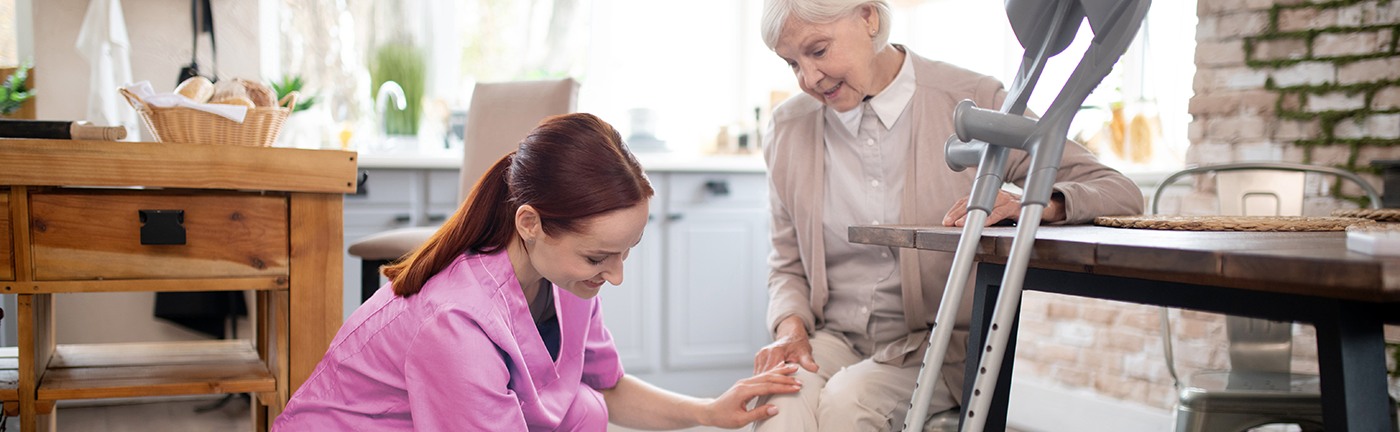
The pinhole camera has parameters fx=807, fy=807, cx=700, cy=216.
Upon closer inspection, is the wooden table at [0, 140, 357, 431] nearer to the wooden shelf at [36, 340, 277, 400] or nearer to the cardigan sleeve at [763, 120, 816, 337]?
the wooden shelf at [36, 340, 277, 400]

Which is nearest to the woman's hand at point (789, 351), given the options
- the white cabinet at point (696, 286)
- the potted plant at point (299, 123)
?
the white cabinet at point (696, 286)

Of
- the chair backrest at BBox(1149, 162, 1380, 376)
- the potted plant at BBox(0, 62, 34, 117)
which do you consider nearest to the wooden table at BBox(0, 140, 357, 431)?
the potted plant at BBox(0, 62, 34, 117)

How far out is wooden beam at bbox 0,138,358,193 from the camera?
1.18m

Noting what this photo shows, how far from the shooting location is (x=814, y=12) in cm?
127

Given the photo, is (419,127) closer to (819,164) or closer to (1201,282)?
(819,164)

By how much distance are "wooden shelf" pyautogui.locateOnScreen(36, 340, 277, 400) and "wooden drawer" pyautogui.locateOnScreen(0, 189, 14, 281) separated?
0.18m

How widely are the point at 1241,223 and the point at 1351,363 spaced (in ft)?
1.08

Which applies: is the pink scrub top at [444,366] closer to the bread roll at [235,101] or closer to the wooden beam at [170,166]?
the wooden beam at [170,166]

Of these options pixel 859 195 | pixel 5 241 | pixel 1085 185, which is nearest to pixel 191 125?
pixel 5 241

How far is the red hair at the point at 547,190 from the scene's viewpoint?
37.8 inches

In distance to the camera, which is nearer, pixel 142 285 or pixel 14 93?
pixel 142 285

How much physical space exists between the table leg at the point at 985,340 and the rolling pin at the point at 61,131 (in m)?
1.24

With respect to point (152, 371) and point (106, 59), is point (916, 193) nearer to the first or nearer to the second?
point (152, 371)

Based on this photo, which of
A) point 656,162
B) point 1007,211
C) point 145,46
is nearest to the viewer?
point 1007,211
